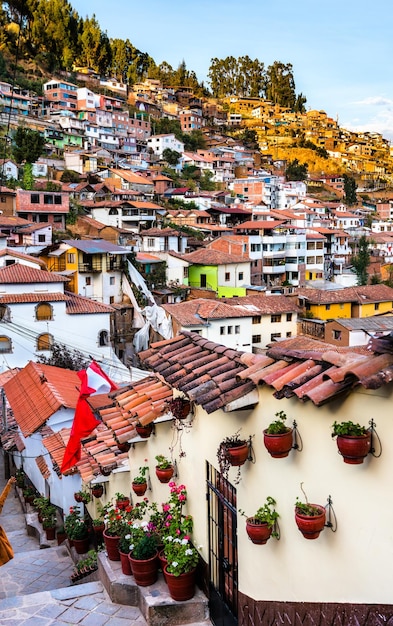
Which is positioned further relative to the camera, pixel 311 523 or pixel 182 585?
pixel 182 585

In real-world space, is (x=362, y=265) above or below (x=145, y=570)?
below

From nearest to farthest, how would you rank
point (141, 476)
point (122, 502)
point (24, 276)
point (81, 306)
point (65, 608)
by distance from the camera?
1. point (65, 608)
2. point (141, 476)
3. point (122, 502)
4. point (24, 276)
5. point (81, 306)

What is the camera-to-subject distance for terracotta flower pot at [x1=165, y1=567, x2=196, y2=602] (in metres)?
5.54

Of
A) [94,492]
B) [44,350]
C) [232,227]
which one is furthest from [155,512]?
[232,227]

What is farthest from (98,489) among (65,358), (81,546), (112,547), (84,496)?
(65,358)

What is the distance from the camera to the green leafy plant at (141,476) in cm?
692

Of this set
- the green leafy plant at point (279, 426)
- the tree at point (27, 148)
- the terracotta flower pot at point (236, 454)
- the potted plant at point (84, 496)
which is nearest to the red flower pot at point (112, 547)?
the terracotta flower pot at point (236, 454)

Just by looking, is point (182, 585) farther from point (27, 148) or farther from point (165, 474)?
point (27, 148)

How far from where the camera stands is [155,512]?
21.8 ft

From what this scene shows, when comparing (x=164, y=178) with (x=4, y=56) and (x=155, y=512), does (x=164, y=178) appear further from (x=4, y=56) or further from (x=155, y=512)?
(x=155, y=512)

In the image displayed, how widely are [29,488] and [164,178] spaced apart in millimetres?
54029

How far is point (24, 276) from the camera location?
91.3ft

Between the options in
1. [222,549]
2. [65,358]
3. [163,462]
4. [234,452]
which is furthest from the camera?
[65,358]

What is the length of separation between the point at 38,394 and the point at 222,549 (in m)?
10.6
